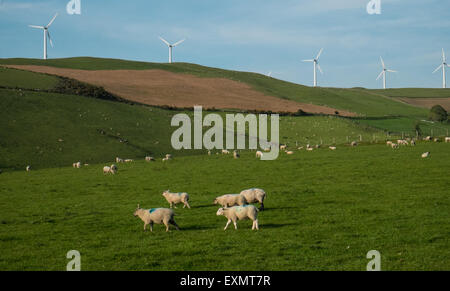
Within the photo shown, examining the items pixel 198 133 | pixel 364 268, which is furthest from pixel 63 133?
pixel 364 268

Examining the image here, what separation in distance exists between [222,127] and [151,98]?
20372mm

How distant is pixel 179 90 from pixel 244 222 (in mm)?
79359

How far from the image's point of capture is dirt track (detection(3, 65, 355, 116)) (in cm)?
8444

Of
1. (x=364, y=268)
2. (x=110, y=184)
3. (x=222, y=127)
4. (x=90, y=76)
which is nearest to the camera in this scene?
(x=364, y=268)

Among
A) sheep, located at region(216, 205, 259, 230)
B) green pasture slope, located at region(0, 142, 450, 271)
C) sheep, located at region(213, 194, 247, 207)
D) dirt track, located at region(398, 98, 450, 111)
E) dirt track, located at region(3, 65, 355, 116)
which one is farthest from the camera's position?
dirt track, located at region(398, 98, 450, 111)

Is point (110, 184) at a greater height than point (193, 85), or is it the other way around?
point (193, 85)

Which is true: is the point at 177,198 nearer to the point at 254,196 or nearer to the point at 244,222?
the point at 254,196

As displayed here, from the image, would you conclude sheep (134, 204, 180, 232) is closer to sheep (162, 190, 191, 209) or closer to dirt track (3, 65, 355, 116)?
sheep (162, 190, 191, 209)

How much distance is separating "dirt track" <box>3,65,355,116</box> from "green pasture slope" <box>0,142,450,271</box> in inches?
2018

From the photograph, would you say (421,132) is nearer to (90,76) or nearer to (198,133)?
(198,133)

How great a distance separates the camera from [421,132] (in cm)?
7781

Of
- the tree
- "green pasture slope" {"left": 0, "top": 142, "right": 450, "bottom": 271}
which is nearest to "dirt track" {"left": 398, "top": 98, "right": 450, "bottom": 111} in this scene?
the tree

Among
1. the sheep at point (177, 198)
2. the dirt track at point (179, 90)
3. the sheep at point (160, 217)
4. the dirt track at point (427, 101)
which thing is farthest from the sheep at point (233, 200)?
the dirt track at point (427, 101)

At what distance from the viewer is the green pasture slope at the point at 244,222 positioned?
12.8 meters
